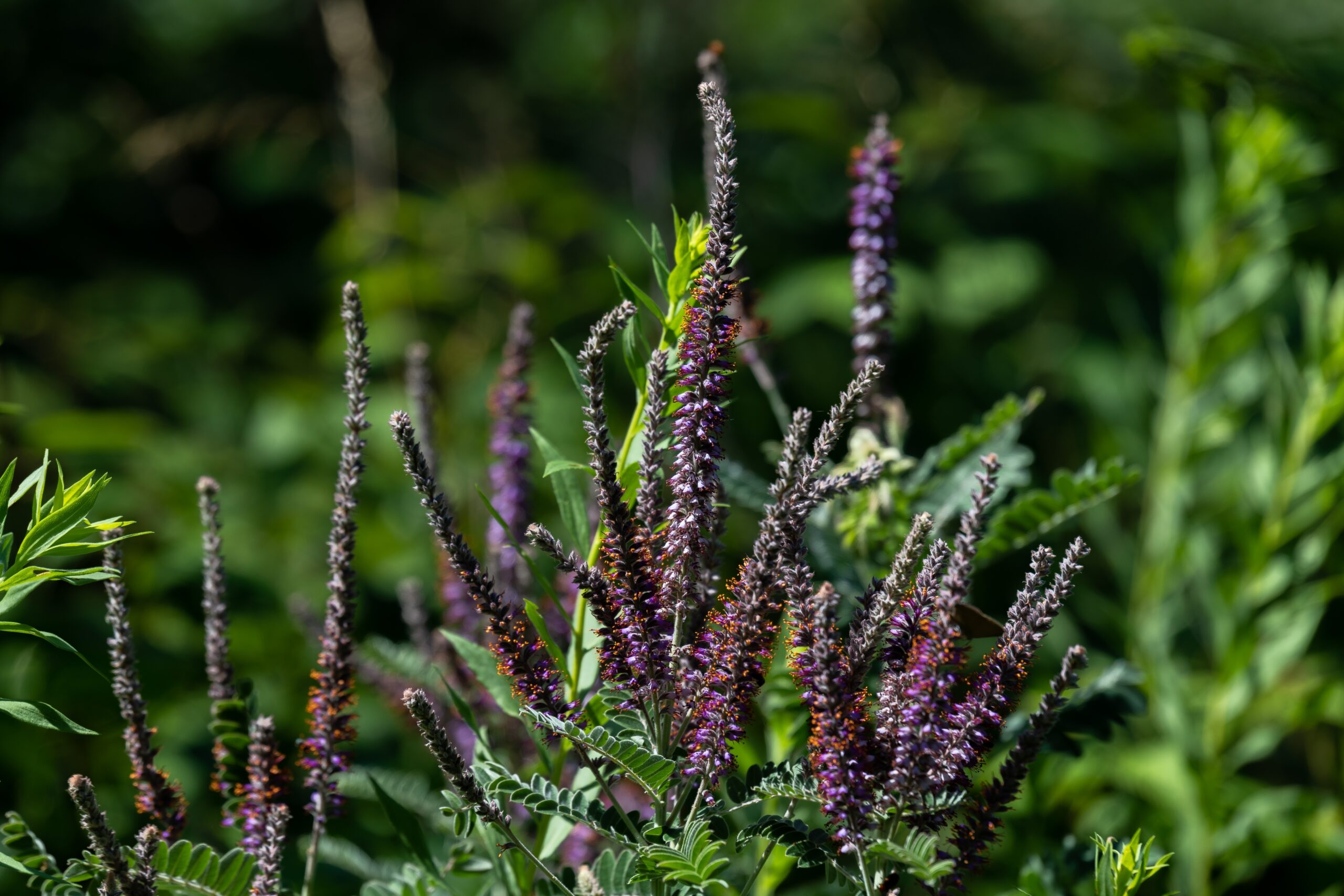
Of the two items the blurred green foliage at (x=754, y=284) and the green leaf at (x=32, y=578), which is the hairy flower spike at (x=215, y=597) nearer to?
the green leaf at (x=32, y=578)

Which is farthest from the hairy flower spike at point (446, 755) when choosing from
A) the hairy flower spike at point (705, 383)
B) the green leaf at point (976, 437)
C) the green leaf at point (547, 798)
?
the green leaf at point (976, 437)

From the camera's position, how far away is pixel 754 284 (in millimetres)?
2586

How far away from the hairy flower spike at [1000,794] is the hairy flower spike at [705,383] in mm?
189

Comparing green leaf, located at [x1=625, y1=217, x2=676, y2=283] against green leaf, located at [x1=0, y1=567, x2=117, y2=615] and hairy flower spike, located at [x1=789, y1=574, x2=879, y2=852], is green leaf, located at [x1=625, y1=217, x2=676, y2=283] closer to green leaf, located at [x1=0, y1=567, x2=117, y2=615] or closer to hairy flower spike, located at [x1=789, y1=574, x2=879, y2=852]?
hairy flower spike, located at [x1=789, y1=574, x2=879, y2=852]

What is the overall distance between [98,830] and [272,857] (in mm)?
89

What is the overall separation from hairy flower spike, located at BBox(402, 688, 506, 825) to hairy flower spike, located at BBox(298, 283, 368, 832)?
12 cm

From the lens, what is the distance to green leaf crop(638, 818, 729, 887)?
513 mm

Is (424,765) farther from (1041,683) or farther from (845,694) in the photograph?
(845,694)

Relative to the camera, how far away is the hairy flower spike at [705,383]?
52cm

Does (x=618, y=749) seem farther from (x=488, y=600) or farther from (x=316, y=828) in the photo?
(x=316, y=828)

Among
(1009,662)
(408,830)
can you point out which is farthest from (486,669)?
(1009,662)

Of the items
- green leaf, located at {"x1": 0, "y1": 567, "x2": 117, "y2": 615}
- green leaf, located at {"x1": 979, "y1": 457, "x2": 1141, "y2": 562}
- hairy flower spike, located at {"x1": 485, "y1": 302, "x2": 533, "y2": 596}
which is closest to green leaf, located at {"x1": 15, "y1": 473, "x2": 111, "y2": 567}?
green leaf, located at {"x1": 0, "y1": 567, "x2": 117, "y2": 615}

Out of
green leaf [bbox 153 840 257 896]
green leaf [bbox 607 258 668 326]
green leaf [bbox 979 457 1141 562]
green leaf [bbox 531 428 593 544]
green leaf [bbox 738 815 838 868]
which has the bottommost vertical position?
green leaf [bbox 153 840 257 896]

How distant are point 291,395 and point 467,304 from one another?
57cm
